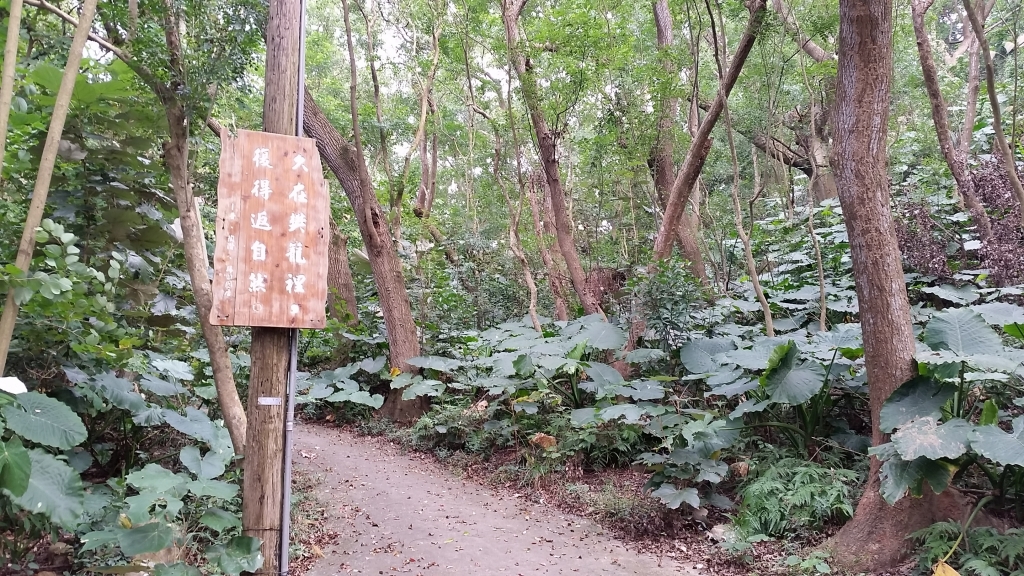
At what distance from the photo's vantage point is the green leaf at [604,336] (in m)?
5.83

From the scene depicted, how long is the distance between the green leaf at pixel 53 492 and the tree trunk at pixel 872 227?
3.94 meters

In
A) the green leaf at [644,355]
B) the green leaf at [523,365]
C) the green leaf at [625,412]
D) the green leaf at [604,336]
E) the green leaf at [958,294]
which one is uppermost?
the green leaf at [958,294]

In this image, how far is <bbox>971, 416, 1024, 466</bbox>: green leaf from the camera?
111 inches

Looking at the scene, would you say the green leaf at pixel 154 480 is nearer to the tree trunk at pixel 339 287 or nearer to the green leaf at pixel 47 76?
the green leaf at pixel 47 76

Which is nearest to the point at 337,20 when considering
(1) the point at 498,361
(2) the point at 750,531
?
(1) the point at 498,361

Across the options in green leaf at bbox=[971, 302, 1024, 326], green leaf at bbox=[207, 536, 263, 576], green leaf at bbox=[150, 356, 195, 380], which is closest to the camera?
green leaf at bbox=[207, 536, 263, 576]

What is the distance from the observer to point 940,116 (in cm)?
579

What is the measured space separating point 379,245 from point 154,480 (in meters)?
4.78

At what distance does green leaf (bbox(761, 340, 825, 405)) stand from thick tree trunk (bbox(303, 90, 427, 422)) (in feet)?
14.4

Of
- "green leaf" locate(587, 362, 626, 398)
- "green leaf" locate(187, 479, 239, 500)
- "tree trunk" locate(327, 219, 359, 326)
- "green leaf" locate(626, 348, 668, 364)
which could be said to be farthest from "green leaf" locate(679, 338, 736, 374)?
"tree trunk" locate(327, 219, 359, 326)

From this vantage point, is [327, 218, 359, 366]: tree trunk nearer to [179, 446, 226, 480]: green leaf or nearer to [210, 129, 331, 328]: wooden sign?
[179, 446, 226, 480]: green leaf

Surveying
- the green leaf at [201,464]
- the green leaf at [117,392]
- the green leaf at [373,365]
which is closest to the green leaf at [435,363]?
the green leaf at [373,365]

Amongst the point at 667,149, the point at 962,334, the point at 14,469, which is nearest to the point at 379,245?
the point at 667,149

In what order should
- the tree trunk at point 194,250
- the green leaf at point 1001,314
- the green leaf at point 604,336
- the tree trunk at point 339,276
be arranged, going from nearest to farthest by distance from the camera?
1. the tree trunk at point 194,250
2. the green leaf at point 1001,314
3. the green leaf at point 604,336
4. the tree trunk at point 339,276
